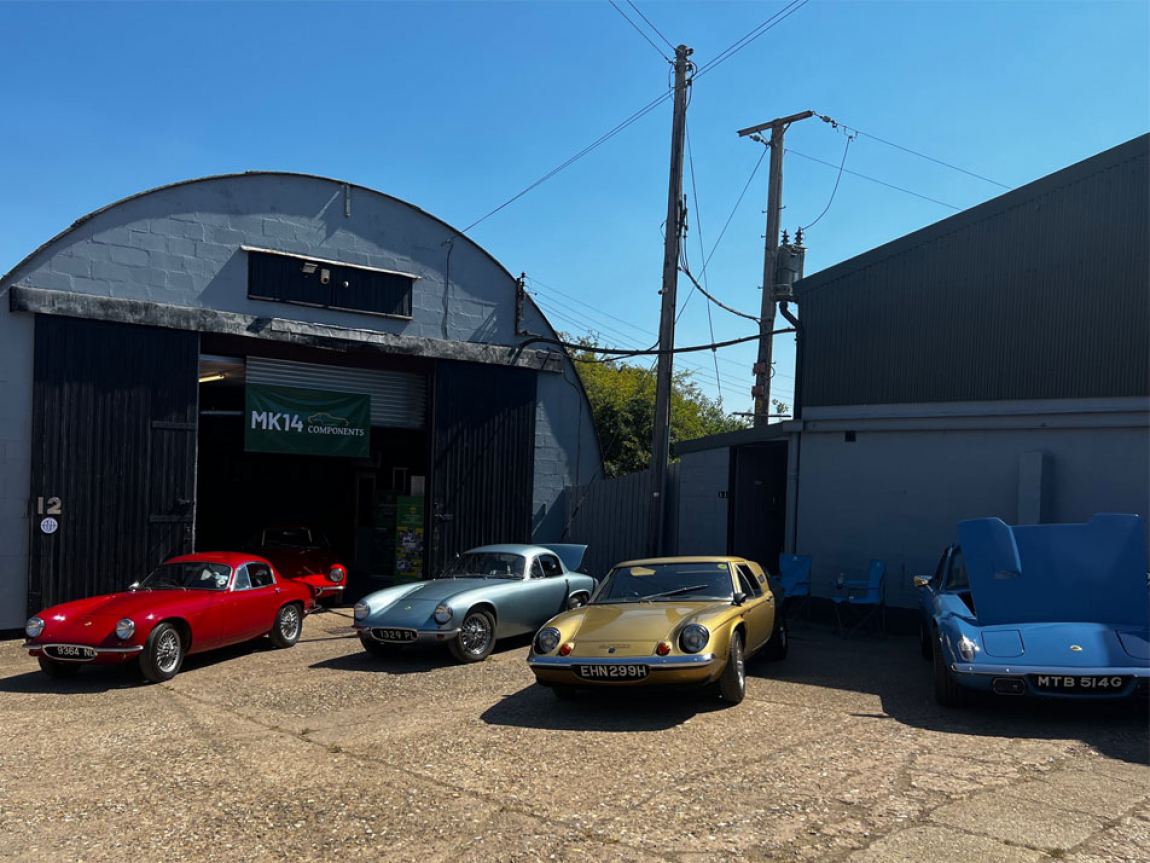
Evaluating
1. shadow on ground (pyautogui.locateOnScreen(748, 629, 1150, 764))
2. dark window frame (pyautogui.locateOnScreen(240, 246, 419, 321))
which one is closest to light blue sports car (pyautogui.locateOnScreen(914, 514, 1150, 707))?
shadow on ground (pyautogui.locateOnScreen(748, 629, 1150, 764))

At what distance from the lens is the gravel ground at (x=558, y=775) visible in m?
4.86

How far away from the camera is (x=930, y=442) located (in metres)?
12.9

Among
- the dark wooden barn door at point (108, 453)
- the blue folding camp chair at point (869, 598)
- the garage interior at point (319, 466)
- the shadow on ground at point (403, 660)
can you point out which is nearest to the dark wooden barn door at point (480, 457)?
the garage interior at point (319, 466)

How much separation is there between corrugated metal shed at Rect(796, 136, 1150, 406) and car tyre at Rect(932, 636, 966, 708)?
5247 mm

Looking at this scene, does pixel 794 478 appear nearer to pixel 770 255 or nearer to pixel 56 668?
pixel 770 255

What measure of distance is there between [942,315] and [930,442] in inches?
69.7

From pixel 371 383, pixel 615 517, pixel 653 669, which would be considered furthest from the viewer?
pixel 615 517

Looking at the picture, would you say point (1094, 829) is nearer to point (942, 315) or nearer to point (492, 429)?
point (942, 315)

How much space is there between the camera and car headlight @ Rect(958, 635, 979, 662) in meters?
7.42

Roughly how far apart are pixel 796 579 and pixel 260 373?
29.2ft

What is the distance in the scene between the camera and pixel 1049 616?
7996mm

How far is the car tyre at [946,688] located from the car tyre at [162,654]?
7494mm

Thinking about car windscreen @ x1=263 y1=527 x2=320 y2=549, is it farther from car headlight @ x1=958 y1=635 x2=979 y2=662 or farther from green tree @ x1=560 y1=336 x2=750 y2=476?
car headlight @ x1=958 y1=635 x2=979 y2=662

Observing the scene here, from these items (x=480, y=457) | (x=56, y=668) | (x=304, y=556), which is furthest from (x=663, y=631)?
(x=304, y=556)
